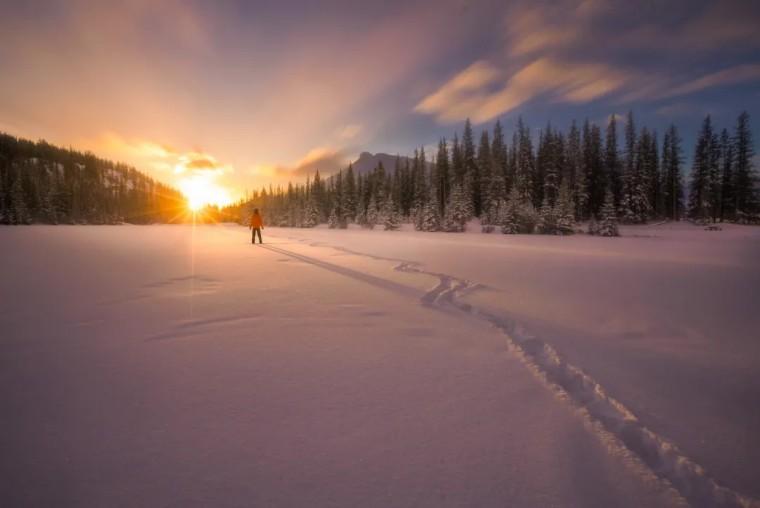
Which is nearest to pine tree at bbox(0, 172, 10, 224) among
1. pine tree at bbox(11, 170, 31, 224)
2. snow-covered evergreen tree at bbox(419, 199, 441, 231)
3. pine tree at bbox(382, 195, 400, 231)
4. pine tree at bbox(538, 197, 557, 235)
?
pine tree at bbox(11, 170, 31, 224)

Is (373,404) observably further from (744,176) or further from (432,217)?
(744,176)

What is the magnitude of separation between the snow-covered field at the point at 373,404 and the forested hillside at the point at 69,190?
91.5 m

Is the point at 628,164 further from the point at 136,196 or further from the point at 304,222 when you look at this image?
the point at 136,196

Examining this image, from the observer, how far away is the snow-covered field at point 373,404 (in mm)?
1501

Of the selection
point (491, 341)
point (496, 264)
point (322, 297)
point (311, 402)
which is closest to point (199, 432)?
point (311, 402)

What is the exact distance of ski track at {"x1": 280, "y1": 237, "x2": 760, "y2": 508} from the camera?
1.54 m

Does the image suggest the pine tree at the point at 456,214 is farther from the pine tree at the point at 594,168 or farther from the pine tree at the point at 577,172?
the pine tree at the point at 594,168

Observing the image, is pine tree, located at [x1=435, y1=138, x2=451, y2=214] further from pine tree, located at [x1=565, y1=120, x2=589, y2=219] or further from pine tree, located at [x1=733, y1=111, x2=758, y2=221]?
pine tree, located at [x1=733, y1=111, x2=758, y2=221]

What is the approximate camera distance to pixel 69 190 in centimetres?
8256

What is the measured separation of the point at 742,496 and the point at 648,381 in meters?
1.13

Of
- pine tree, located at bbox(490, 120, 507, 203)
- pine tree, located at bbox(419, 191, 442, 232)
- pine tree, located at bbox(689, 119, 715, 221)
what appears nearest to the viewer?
pine tree, located at bbox(419, 191, 442, 232)

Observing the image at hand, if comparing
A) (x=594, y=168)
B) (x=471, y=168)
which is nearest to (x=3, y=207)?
(x=471, y=168)

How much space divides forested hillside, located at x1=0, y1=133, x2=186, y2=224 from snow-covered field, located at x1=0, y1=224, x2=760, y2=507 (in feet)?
300

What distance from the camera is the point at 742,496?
1552 millimetres
